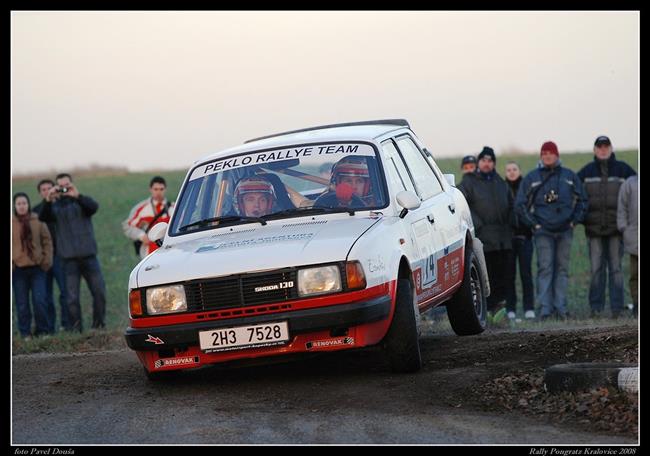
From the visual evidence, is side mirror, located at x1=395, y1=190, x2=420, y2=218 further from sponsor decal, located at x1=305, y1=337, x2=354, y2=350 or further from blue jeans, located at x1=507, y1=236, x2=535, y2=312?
blue jeans, located at x1=507, y1=236, x2=535, y2=312

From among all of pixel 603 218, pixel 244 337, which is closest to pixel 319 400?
pixel 244 337

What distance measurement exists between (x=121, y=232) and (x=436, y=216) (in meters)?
26.7

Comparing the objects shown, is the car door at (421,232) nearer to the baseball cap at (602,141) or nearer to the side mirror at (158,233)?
the side mirror at (158,233)

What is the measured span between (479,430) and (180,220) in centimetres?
379

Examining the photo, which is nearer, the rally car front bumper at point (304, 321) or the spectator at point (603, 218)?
the rally car front bumper at point (304, 321)

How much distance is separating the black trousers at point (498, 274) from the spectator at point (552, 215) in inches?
15.9

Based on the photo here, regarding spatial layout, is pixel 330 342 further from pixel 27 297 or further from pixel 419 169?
pixel 27 297

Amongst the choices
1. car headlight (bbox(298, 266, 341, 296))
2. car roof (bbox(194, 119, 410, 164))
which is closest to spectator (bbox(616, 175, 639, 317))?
car roof (bbox(194, 119, 410, 164))

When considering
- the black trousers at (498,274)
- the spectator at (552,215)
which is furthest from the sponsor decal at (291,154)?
the spectator at (552,215)

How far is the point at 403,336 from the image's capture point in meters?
8.12

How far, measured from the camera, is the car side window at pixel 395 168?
9414mm

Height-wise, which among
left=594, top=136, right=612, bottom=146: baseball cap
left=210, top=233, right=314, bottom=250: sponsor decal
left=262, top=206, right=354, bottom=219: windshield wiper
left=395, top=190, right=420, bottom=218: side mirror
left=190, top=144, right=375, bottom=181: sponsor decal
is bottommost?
left=210, top=233, right=314, bottom=250: sponsor decal

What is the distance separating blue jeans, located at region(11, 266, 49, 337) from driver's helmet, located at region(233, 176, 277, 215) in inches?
294

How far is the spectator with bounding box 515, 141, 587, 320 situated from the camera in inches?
589
